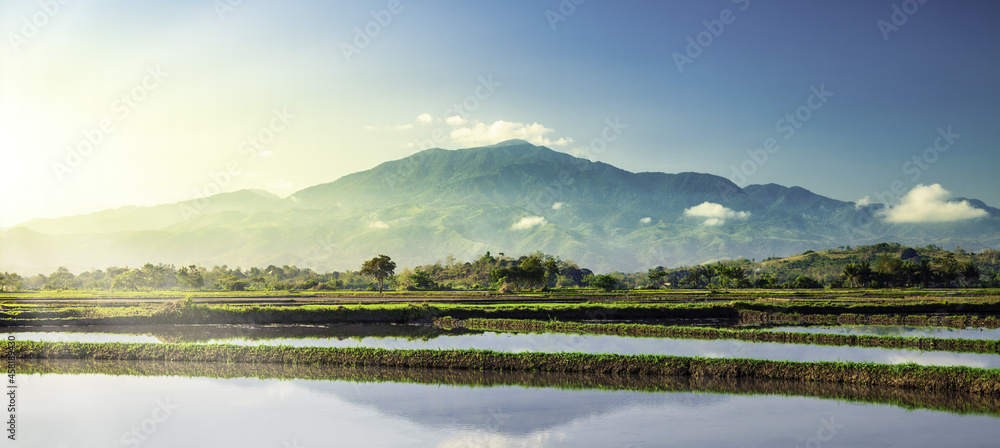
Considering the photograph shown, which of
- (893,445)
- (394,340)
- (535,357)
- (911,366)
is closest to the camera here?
(893,445)

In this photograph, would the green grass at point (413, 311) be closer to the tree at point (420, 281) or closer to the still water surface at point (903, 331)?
the still water surface at point (903, 331)

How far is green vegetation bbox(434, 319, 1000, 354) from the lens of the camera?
33.0 metres

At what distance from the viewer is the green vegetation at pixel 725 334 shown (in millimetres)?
33031

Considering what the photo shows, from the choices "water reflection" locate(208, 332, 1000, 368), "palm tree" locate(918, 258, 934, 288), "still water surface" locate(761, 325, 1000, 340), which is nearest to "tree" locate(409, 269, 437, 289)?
"water reflection" locate(208, 332, 1000, 368)

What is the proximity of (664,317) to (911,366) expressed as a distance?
25.6 metres

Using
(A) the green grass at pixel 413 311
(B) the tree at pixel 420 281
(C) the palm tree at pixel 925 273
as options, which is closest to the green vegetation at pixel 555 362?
(A) the green grass at pixel 413 311

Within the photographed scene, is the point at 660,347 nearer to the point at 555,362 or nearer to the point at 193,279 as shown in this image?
the point at 555,362

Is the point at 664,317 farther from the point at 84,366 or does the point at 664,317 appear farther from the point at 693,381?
the point at 84,366

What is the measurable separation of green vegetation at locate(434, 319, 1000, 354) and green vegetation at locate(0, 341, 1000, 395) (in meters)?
9.48

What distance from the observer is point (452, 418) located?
20641 mm

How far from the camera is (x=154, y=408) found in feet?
73.5

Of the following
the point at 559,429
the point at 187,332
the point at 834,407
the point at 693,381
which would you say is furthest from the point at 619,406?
the point at 187,332
